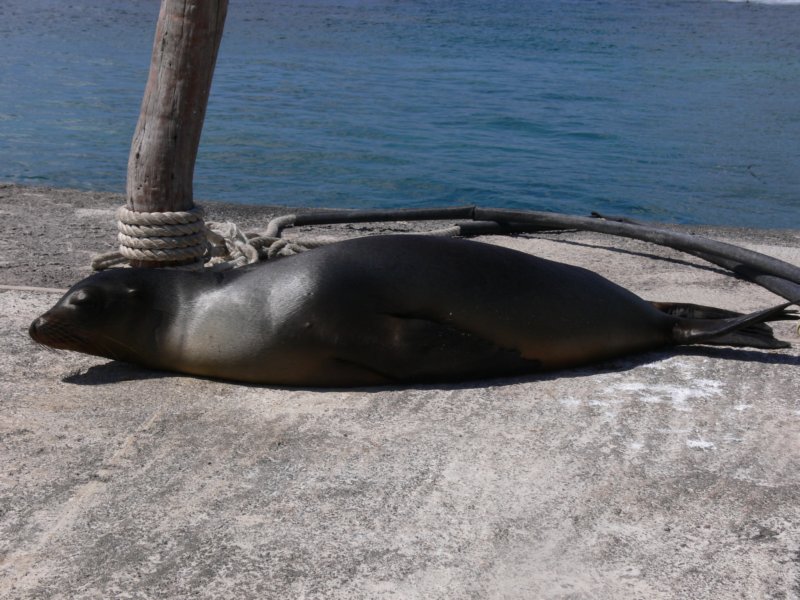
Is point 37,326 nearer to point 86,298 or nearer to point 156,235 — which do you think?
point 86,298

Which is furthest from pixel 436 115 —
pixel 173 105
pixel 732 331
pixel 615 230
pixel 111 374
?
pixel 111 374

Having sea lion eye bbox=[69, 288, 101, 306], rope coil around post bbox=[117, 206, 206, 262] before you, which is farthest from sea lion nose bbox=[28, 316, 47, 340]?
rope coil around post bbox=[117, 206, 206, 262]

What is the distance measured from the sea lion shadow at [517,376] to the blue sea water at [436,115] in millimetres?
7791

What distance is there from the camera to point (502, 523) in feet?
8.36

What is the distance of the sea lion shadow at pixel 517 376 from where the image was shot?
3.46 meters

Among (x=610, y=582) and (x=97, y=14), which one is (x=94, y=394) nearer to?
(x=610, y=582)

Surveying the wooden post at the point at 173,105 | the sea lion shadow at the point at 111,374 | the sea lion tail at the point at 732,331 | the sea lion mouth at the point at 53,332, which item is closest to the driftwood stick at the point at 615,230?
the sea lion tail at the point at 732,331

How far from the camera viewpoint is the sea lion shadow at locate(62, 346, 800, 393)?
3.46m

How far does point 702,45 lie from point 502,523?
27552 millimetres

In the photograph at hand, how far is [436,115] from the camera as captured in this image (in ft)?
55.9

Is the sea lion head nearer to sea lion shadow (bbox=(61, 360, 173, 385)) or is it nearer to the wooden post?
sea lion shadow (bbox=(61, 360, 173, 385))

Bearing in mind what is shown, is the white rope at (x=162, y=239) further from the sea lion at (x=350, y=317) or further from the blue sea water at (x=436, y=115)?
the blue sea water at (x=436, y=115)

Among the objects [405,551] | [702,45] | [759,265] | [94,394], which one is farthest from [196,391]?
[702,45]

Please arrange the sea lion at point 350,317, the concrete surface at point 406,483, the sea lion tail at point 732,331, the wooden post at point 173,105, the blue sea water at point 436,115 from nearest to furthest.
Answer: the concrete surface at point 406,483, the sea lion at point 350,317, the sea lion tail at point 732,331, the wooden post at point 173,105, the blue sea water at point 436,115
